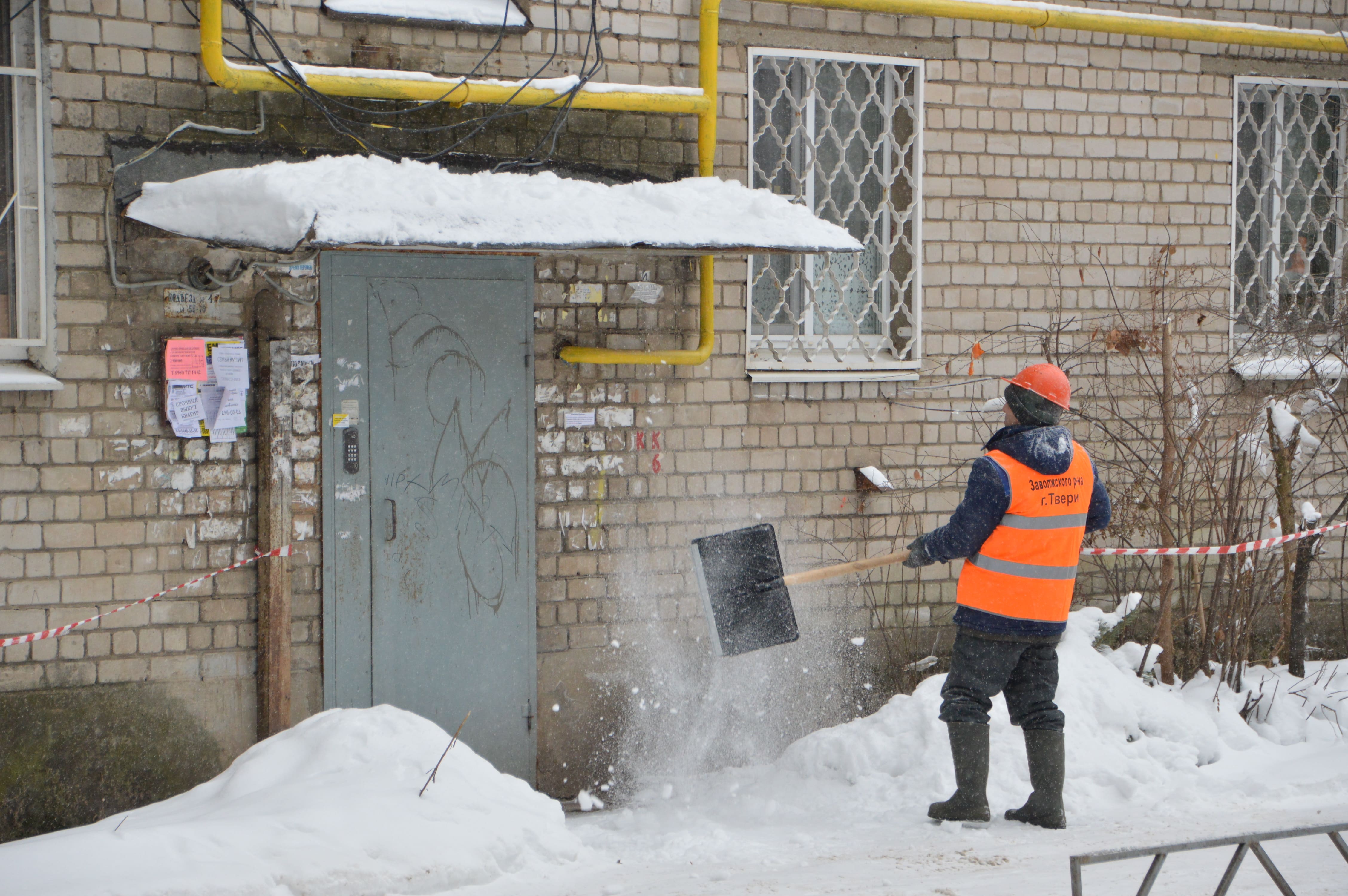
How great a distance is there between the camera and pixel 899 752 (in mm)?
5109

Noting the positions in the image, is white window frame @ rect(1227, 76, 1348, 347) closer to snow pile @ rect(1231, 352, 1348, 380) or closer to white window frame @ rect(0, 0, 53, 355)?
snow pile @ rect(1231, 352, 1348, 380)

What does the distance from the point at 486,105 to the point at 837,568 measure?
2.58 meters

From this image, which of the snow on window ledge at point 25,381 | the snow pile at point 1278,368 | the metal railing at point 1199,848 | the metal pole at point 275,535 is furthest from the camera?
the snow pile at point 1278,368

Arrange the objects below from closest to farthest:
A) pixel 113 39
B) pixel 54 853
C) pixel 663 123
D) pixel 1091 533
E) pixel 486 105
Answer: pixel 54 853
pixel 113 39
pixel 486 105
pixel 663 123
pixel 1091 533

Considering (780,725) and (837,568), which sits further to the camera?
(780,725)

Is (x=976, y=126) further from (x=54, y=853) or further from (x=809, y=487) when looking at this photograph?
(x=54, y=853)

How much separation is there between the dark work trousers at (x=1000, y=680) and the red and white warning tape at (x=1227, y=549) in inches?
54.0

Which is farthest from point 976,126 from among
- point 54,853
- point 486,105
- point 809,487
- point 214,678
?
point 54,853

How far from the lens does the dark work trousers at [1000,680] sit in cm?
438

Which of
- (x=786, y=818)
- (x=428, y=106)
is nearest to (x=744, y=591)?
(x=786, y=818)

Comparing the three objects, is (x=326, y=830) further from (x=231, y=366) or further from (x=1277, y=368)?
(x=1277, y=368)

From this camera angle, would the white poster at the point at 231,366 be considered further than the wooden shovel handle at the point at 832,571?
Yes

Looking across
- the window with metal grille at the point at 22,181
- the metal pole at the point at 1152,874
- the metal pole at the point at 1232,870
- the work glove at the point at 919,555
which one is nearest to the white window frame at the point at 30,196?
the window with metal grille at the point at 22,181

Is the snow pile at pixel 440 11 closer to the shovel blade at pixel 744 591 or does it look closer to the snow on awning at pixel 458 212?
the snow on awning at pixel 458 212
